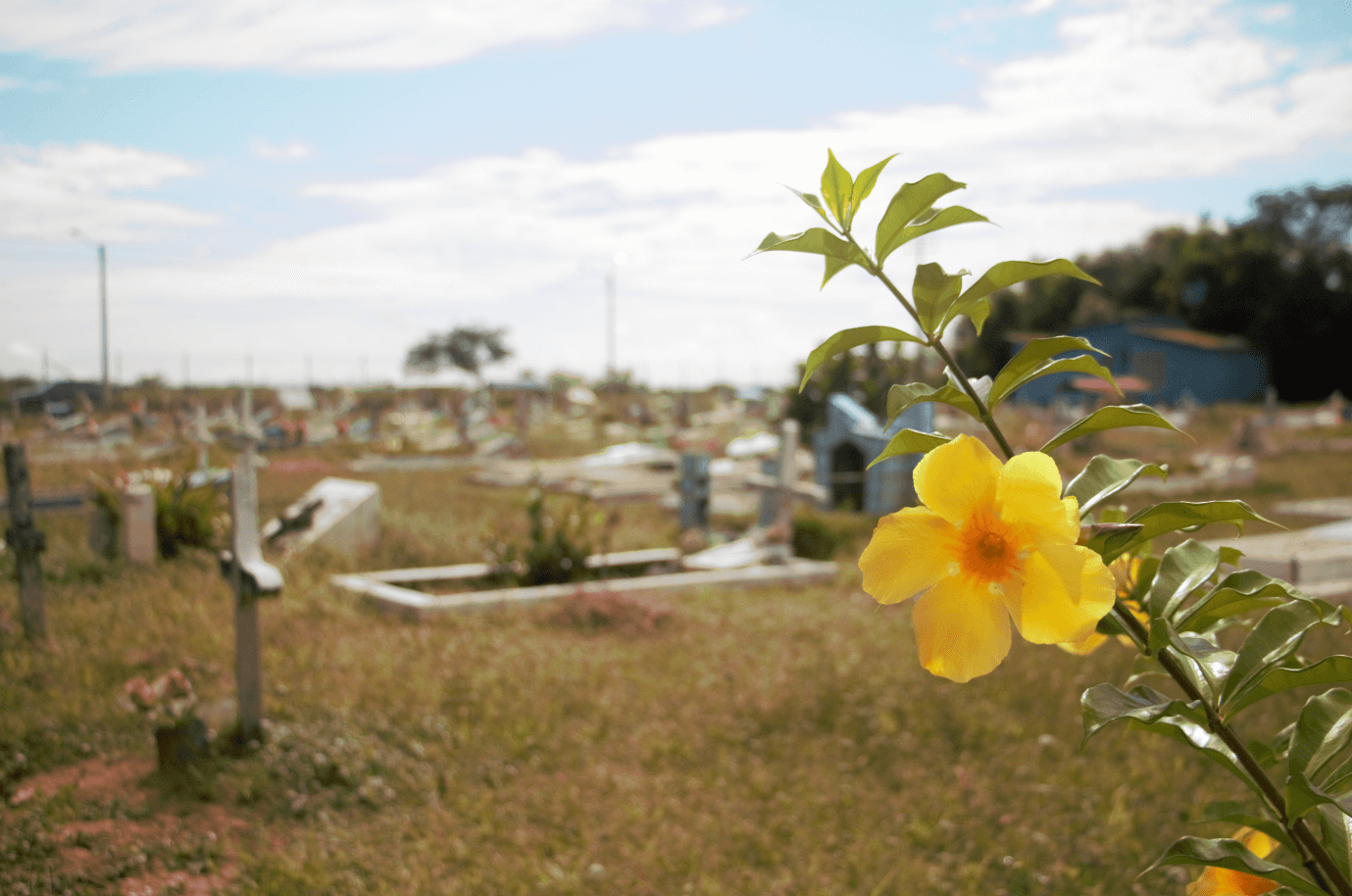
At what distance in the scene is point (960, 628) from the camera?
801 mm

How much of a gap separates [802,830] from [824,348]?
9.58 feet

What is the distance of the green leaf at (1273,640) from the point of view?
0.86 m

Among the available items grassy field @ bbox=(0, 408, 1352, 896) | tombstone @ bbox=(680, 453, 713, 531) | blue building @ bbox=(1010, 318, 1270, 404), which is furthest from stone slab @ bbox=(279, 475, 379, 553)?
blue building @ bbox=(1010, 318, 1270, 404)

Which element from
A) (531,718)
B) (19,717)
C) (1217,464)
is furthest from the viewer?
(1217,464)

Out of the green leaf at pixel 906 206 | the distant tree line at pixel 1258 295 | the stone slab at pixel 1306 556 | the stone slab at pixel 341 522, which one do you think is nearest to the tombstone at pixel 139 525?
the stone slab at pixel 341 522

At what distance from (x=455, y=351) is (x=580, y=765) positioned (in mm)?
41373

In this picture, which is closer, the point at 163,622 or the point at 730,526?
the point at 163,622

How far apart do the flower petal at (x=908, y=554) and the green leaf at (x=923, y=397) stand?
10 centimetres

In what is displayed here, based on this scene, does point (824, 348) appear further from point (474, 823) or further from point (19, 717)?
point (19, 717)

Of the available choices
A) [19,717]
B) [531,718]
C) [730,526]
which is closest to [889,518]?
[531,718]

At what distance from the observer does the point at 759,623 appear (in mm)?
5797

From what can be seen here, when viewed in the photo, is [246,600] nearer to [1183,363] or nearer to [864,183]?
[864,183]

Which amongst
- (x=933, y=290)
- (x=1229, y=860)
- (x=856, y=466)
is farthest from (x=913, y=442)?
(x=856, y=466)

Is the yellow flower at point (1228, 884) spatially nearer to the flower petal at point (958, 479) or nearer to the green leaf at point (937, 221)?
the flower petal at point (958, 479)
